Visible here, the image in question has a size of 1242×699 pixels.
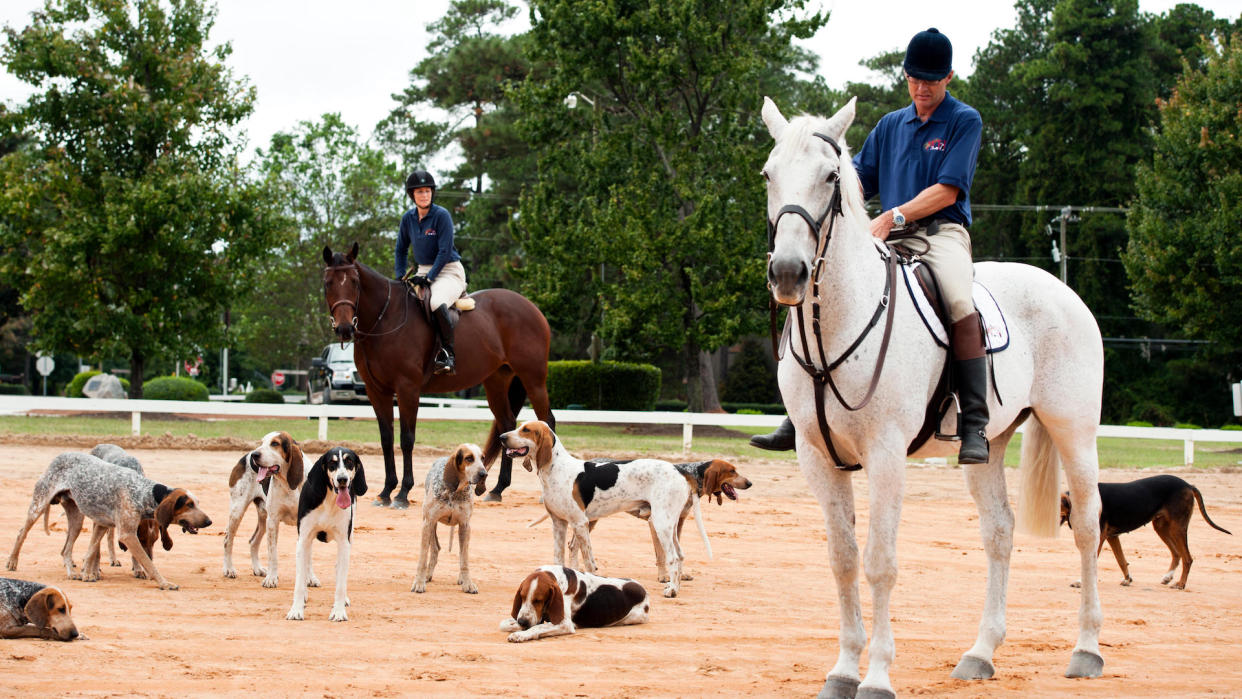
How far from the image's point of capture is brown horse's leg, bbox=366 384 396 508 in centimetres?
1402

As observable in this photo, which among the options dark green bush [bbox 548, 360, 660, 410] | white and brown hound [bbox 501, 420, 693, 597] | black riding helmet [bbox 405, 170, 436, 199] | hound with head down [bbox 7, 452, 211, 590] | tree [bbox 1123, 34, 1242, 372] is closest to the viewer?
hound with head down [bbox 7, 452, 211, 590]

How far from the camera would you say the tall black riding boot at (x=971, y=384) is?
600cm

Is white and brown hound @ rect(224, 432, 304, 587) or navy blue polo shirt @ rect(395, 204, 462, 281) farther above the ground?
navy blue polo shirt @ rect(395, 204, 462, 281)

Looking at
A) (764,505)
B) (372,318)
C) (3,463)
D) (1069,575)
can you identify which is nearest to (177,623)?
(372,318)

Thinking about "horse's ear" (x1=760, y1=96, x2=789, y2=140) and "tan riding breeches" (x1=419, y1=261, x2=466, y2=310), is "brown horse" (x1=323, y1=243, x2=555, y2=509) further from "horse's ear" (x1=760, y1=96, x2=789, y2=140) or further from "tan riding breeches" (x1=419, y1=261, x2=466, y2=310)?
"horse's ear" (x1=760, y1=96, x2=789, y2=140)

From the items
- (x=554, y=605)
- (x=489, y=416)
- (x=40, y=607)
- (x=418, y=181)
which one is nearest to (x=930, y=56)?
(x=554, y=605)

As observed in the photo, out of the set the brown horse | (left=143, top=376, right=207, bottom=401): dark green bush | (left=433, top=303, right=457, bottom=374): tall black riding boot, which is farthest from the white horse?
(left=143, top=376, right=207, bottom=401): dark green bush

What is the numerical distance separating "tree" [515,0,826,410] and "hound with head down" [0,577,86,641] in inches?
998

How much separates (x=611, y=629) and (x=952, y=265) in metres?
3.39

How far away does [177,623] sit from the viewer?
753 cm

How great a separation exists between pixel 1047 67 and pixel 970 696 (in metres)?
53.2

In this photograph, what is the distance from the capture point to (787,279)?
5047mm

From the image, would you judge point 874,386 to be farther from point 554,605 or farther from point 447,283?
point 447,283

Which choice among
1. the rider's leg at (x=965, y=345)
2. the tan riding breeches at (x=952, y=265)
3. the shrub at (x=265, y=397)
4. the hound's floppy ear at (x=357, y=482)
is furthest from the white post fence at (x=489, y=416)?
the rider's leg at (x=965, y=345)
